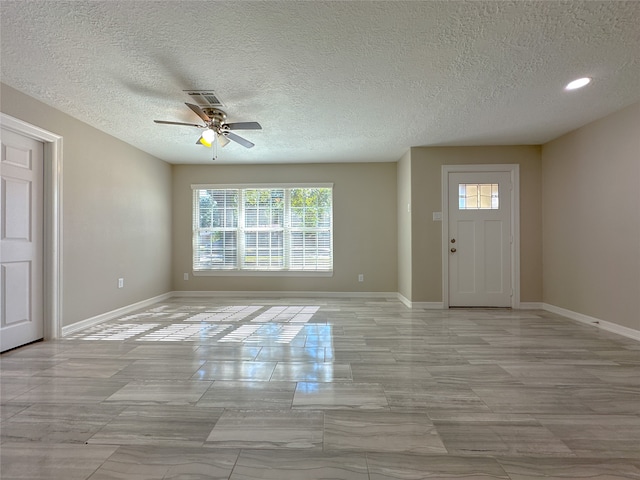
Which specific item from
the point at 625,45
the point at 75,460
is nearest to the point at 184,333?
the point at 75,460

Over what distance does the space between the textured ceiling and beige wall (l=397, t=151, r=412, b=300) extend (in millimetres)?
1186

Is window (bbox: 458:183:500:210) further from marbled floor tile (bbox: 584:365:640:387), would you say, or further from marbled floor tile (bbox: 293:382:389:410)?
marbled floor tile (bbox: 293:382:389:410)

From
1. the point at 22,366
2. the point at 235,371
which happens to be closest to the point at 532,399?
the point at 235,371

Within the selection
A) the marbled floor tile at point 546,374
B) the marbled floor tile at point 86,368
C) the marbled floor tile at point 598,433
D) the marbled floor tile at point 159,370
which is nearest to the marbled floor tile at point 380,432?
the marbled floor tile at point 598,433

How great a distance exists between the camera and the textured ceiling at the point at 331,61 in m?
1.91

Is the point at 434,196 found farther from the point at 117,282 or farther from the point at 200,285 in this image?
the point at 117,282

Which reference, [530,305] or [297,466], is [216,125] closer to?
[297,466]

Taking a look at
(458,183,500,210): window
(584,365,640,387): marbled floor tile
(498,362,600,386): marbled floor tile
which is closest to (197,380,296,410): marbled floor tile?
(498,362,600,386): marbled floor tile

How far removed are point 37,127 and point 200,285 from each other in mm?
3451

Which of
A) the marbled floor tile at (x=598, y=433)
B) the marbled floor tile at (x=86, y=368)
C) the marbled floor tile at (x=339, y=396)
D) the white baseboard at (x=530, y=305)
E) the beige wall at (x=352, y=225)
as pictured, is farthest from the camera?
the beige wall at (x=352, y=225)

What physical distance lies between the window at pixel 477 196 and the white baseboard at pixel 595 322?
5.55ft

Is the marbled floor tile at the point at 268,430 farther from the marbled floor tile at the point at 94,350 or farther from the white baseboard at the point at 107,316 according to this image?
the white baseboard at the point at 107,316

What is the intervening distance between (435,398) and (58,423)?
2.24 metres

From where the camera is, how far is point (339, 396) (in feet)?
6.53
